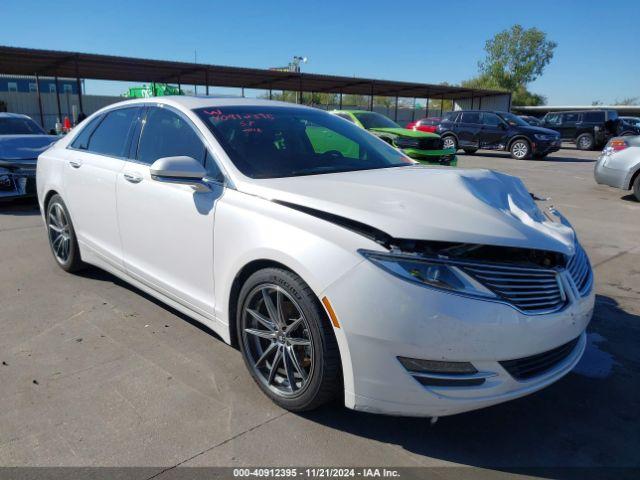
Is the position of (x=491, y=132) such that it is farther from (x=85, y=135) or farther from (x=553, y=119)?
(x=85, y=135)

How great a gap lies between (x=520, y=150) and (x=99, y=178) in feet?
59.4

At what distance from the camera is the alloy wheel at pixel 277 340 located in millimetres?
2480

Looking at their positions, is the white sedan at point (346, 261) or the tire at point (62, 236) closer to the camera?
the white sedan at point (346, 261)

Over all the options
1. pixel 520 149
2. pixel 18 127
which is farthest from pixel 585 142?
pixel 18 127

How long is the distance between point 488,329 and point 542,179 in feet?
40.1

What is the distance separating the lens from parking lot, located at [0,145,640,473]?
2312 millimetres

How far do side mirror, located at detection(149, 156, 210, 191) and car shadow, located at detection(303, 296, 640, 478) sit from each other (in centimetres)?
146

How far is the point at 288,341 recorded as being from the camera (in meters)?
2.53

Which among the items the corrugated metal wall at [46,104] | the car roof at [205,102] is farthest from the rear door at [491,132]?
the corrugated metal wall at [46,104]

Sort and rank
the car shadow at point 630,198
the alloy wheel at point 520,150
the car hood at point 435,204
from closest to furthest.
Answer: the car hood at point 435,204 → the car shadow at point 630,198 → the alloy wheel at point 520,150

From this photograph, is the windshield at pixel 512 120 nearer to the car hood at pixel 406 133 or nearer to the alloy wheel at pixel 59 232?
the car hood at pixel 406 133

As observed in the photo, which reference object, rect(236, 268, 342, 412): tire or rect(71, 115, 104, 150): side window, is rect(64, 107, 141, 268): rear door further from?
rect(236, 268, 342, 412): tire

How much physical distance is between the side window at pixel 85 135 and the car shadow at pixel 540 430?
3246mm

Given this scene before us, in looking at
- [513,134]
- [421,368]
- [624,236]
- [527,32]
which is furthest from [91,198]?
[527,32]
